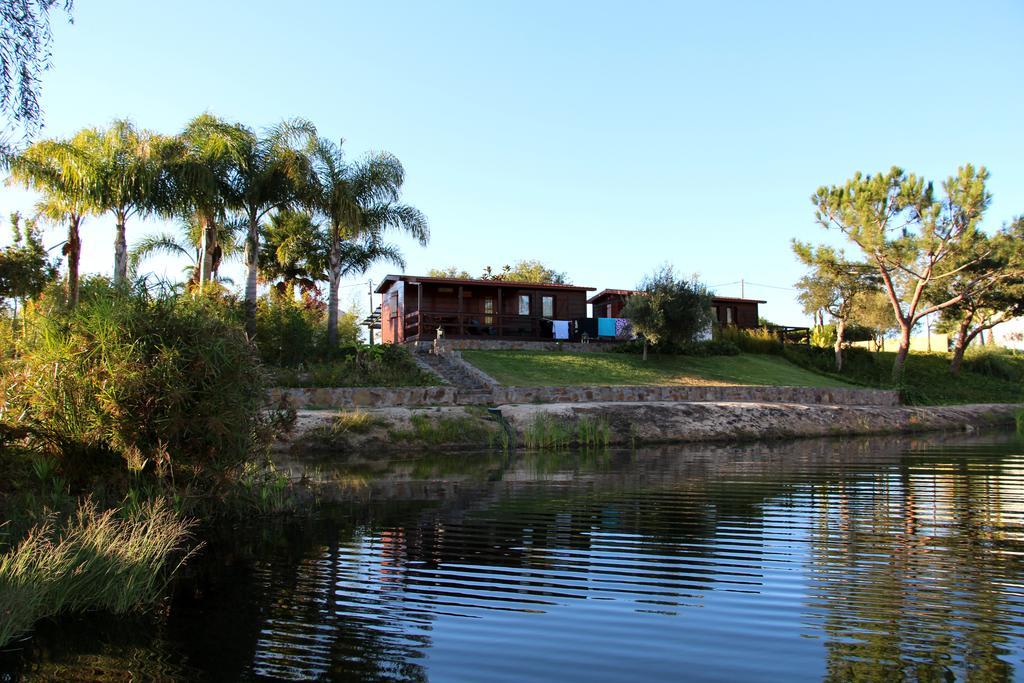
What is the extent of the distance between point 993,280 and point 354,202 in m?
32.0

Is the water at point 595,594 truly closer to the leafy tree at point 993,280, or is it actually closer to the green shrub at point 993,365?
the leafy tree at point 993,280

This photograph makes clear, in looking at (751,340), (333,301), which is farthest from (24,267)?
(751,340)

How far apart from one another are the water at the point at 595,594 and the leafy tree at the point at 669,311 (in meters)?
23.3

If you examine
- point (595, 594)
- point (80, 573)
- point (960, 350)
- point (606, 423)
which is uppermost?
point (960, 350)

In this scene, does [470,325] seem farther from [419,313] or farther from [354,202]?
[354,202]

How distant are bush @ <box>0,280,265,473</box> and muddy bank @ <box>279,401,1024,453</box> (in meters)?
7.94

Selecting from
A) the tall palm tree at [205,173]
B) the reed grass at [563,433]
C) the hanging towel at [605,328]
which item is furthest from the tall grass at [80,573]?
the hanging towel at [605,328]

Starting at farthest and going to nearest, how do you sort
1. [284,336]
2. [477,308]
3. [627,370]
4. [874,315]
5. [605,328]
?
[874,315] < [477,308] < [605,328] < [627,370] < [284,336]

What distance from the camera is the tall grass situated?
561 centimetres

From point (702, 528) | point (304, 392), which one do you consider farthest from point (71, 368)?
point (304, 392)

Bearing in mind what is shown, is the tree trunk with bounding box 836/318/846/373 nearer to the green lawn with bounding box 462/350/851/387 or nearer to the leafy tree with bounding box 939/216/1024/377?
the green lawn with bounding box 462/350/851/387

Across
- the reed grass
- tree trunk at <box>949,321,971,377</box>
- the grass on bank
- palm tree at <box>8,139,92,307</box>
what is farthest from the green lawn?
palm tree at <box>8,139,92,307</box>

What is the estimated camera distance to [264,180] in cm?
2841

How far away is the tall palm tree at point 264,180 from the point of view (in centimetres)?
2844
